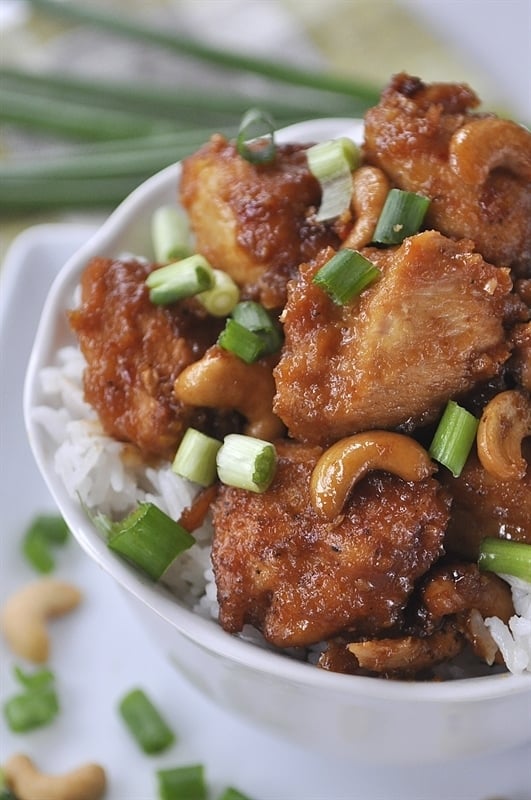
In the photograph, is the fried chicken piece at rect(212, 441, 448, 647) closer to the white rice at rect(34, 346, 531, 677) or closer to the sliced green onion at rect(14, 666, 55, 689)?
the white rice at rect(34, 346, 531, 677)

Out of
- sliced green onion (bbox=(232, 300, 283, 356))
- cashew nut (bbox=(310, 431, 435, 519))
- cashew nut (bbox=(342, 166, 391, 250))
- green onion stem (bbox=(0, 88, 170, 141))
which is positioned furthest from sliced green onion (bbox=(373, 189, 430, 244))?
green onion stem (bbox=(0, 88, 170, 141))

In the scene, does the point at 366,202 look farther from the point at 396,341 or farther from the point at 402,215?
the point at 396,341

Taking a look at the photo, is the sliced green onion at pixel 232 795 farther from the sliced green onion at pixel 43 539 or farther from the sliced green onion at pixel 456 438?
the sliced green onion at pixel 456 438

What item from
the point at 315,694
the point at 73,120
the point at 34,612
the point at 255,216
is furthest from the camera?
the point at 73,120

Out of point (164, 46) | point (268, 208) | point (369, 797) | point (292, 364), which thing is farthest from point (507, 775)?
point (164, 46)

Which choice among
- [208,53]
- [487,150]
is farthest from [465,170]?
[208,53]

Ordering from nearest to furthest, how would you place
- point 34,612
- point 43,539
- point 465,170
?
point 465,170
point 34,612
point 43,539
